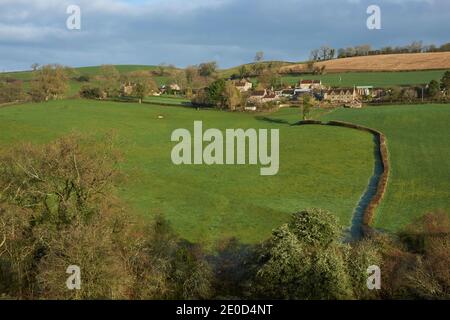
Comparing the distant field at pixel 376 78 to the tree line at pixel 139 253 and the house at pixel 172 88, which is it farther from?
the tree line at pixel 139 253

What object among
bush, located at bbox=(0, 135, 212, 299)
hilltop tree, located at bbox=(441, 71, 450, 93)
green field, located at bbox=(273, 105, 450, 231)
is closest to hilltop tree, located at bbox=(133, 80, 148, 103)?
green field, located at bbox=(273, 105, 450, 231)

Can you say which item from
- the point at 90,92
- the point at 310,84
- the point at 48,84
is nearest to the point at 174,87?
the point at 90,92

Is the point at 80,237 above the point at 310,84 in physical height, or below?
below

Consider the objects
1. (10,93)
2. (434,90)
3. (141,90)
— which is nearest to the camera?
(434,90)

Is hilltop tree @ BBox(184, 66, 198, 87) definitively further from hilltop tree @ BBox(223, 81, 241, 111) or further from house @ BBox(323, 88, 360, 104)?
hilltop tree @ BBox(223, 81, 241, 111)

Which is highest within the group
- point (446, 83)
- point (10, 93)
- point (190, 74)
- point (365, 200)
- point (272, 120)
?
point (190, 74)

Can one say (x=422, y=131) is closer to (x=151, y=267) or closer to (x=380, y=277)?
(x=380, y=277)

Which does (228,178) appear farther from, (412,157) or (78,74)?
(78,74)
